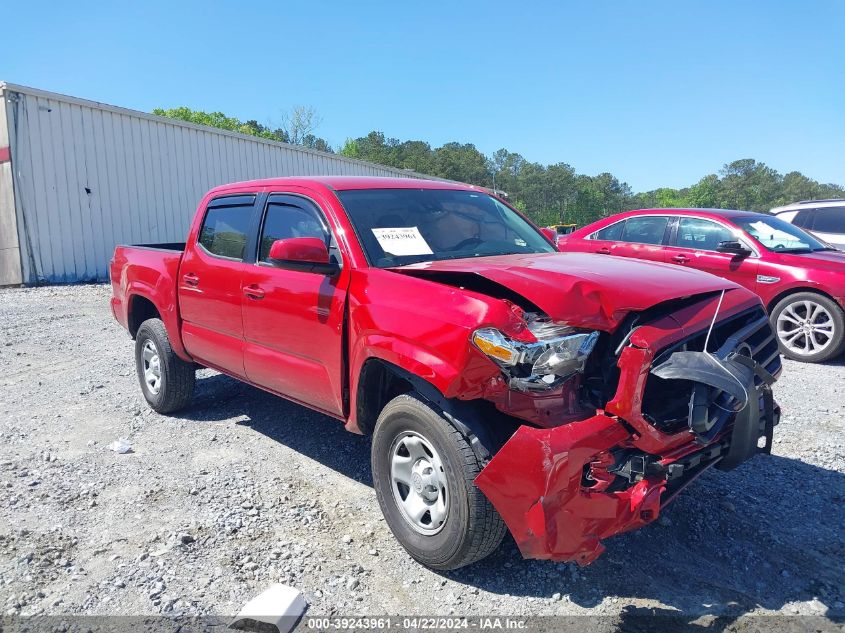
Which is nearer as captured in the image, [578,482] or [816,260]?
[578,482]

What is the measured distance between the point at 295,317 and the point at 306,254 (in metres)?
0.50

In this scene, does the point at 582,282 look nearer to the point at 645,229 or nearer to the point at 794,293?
the point at 794,293

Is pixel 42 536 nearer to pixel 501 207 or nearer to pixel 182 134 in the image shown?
pixel 501 207

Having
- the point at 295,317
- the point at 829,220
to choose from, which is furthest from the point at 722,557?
the point at 829,220

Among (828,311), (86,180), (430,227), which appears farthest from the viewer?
(86,180)

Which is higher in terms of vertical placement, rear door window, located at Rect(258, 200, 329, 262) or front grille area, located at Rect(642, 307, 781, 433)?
rear door window, located at Rect(258, 200, 329, 262)

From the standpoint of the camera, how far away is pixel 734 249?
22.7ft

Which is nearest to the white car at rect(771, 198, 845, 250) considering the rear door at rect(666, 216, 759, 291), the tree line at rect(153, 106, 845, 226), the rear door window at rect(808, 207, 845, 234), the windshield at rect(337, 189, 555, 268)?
the rear door window at rect(808, 207, 845, 234)

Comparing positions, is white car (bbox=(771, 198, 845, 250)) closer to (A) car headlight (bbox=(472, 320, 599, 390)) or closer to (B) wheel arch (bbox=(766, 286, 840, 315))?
(B) wheel arch (bbox=(766, 286, 840, 315))

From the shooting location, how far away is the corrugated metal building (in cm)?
1346

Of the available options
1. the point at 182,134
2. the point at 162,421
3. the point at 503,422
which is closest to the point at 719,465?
the point at 503,422

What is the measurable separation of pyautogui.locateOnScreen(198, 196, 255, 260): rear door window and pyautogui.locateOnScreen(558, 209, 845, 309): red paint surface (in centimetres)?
374

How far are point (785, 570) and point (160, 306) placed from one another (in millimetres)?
4694

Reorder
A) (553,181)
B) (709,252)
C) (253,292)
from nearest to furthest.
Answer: (253,292) < (709,252) < (553,181)
